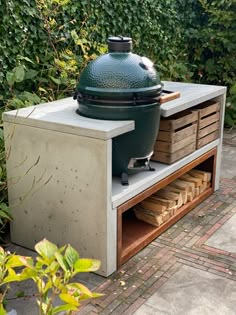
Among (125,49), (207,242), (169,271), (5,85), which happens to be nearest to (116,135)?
(125,49)

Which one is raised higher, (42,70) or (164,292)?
(42,70)

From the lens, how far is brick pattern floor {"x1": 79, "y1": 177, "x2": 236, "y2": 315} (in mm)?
2600

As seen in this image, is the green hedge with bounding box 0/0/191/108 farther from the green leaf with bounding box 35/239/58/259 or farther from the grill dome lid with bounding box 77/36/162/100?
the green leaf with bounding box 35/239/58/259

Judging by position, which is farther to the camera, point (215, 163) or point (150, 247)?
point (215, 163)

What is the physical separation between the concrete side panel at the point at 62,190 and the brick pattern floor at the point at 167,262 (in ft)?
0.51

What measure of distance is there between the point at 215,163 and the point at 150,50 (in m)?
2.14

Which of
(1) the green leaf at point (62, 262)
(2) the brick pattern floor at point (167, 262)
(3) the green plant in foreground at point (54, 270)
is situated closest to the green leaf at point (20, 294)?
(2) the brick pattern floor at point (167, 262)


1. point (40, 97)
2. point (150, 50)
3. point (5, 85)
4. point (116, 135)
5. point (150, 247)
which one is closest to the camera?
point (116, 135)

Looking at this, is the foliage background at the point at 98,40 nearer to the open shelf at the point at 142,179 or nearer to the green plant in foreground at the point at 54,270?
the open shelf at the point at 142,179

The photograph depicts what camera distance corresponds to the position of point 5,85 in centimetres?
369

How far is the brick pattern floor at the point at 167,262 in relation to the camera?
8.53 ft

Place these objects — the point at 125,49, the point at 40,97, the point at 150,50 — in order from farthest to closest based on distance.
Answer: the point at 150,50 < the point at 40,97 < the point at 125,49

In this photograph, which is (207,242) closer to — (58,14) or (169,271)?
(169,271)

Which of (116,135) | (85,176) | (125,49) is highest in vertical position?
(125,49)
